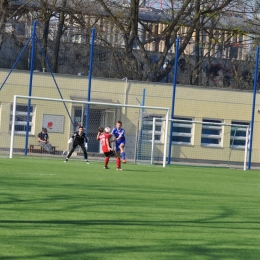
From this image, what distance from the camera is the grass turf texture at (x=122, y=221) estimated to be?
7.66 m

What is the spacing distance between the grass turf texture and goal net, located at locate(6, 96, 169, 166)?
12.7 m

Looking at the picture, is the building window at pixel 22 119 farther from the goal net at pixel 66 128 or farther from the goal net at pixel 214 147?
the goal net at pixel 214 147

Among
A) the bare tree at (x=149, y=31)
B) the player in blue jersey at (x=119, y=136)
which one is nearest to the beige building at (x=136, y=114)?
the bare tree at (x=149, y=31)

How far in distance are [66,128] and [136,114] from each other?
12.0ft

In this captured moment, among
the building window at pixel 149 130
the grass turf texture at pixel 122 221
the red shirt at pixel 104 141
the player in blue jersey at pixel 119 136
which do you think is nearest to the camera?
the grass turf texture at pixel 122 221

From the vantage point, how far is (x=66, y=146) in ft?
99.8

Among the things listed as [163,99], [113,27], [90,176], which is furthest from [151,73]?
[90,176]

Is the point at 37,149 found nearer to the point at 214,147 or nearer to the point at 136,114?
the point at 136,114

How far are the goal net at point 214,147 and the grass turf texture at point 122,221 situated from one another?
15898mm

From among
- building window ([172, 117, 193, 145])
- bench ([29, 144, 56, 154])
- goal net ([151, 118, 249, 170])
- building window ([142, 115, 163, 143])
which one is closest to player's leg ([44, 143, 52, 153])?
bench ([29, 144, 56, 154])

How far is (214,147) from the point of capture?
3400 centimetres

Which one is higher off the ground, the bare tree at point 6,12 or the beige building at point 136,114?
the bare tree at point 6,12

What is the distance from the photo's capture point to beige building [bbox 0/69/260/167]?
1217 inches

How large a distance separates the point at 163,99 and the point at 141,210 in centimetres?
2469
